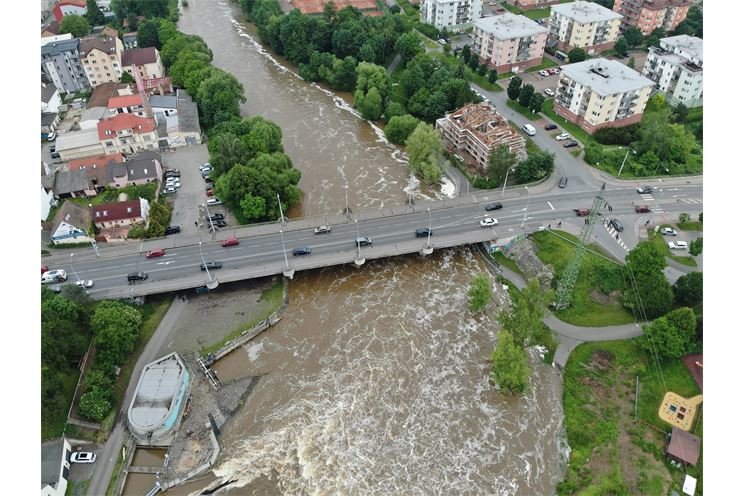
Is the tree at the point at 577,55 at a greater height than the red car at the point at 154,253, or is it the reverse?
the tree at the point at 577,55

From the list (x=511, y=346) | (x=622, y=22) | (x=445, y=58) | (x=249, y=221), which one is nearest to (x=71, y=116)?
(x=249, y=221)

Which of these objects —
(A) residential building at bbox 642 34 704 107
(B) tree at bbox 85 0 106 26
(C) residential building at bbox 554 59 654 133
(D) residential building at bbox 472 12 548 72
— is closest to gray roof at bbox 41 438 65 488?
(C) residential building at bbox 554 59 654 133

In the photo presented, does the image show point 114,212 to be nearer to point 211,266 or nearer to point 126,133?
point 211,266

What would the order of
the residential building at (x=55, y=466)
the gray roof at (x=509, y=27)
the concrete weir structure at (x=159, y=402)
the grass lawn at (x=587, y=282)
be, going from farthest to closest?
the gray roof at (x=509, y=27)
the grass lawn at (x=587, y=282)
the concrete weir structure at (x=159, y=402)
the residential building at (x=55, y=466)

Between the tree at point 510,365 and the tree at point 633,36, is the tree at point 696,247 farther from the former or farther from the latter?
the tree at point 633,36

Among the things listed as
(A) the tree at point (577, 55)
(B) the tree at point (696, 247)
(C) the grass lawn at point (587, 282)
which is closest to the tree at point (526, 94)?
(A) the tree at point (577, 55)

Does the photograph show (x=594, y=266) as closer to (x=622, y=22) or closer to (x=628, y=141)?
(x=628, y=141)

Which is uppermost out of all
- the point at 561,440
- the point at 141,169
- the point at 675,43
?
the point at 675,43
